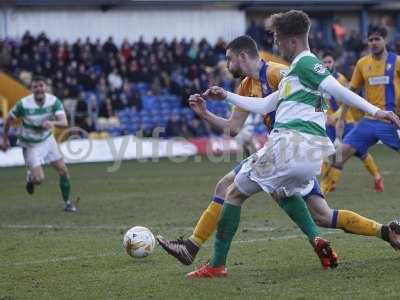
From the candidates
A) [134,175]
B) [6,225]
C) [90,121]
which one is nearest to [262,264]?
[6,225]

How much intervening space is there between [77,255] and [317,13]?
39.4m

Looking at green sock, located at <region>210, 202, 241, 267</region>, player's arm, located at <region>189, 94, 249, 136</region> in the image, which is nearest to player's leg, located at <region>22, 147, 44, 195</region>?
player's arm, located at <region>189, 94, 249, 136</region>

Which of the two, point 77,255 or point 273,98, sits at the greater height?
point 273,98

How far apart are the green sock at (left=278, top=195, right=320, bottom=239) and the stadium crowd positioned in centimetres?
2214

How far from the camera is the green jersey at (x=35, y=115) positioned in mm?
15977

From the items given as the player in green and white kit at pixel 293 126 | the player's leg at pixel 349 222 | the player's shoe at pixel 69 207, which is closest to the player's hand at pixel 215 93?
the player in green and white kit at pixel 293 126

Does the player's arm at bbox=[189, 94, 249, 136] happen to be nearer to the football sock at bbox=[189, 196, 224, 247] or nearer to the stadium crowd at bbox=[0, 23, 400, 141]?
the football sock at bbox=[189, 196, 224, 247]

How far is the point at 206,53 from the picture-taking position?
3722 centimetres

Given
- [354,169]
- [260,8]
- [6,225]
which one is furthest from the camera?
[260,8]

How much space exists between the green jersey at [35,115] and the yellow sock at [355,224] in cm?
844

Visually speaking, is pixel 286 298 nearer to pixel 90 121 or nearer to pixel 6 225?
pixel 6 225

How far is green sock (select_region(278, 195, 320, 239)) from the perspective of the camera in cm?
812

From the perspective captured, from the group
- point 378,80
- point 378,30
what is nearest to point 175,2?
point 378,80

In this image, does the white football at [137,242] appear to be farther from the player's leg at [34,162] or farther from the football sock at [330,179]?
the player's leg at [34,162]
